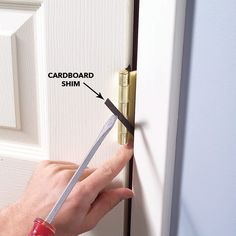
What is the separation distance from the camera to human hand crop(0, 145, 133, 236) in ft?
1.65

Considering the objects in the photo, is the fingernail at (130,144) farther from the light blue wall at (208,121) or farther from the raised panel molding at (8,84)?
the raised panel molding at (8,84)

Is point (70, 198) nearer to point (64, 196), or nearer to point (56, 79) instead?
point (64, 196)

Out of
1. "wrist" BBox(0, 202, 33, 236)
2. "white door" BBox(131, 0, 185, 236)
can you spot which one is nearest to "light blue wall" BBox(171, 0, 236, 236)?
"white door" BBox(131, 0, 185, 236)

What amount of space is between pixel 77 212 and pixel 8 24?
10.9 inches

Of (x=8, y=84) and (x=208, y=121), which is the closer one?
(x=208, y=121)

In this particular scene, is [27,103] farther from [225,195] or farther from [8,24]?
[225,195]

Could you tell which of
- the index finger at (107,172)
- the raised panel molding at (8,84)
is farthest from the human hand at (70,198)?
the raised panel molding at (8,84)

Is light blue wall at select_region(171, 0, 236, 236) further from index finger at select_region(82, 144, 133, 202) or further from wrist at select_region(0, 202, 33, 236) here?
wrist at select_region(0, 202, 33, 236)

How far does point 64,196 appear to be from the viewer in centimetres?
47

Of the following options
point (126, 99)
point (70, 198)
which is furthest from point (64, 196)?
point (126, 99)

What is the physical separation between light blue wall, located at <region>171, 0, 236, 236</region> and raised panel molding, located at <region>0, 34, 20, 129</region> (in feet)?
0.83

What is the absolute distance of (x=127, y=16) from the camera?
49 centimetres

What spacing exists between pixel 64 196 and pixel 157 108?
6.0 inches

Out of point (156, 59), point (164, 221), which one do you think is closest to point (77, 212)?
point (164, 221)
